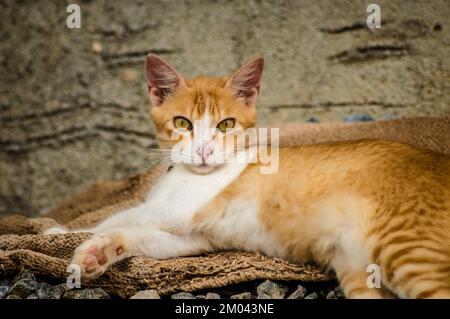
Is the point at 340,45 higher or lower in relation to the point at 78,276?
higher

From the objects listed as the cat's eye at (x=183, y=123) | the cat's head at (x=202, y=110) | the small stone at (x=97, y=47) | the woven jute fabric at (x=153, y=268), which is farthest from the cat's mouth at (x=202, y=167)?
the small stone at (x=97, y=47)

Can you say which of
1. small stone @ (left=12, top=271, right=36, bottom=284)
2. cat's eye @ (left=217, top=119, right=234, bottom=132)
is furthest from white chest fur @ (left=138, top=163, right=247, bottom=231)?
small stone @ (left=12, top=271, right=36, bottom=284)

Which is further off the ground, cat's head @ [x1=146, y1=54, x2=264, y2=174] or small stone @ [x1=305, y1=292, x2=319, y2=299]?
cat's head @ [x1=146, y1=54, x2=264, y2=174]

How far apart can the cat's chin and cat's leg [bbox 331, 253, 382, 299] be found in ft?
1.65

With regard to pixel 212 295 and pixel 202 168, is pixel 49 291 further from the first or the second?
pixel 202 168

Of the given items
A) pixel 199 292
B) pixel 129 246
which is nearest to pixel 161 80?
pixel 129 246

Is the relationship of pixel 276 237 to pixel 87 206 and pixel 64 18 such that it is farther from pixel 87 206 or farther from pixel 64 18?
pixel 64 18

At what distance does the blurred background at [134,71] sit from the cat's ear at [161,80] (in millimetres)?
966

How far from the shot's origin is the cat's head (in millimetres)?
1665

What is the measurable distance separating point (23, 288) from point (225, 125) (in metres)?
0.82

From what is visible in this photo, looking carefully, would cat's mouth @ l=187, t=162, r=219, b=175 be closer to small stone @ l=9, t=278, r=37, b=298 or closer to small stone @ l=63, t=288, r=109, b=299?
small stone @ l=63, t=288, r=109, b=299

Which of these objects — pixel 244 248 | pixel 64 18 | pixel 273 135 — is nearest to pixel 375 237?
pixel 244 248

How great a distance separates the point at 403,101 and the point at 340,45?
448 millimetres
